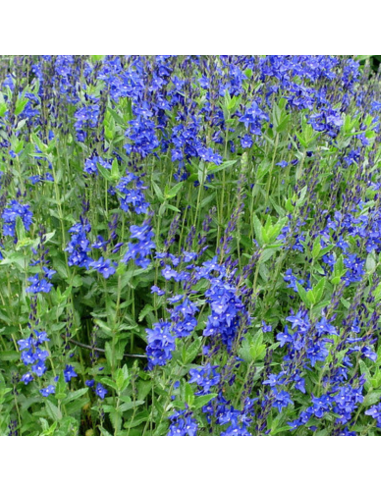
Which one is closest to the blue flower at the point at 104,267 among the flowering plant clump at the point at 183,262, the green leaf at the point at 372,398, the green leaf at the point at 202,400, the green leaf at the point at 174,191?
the flowering plant clump at the point at 183,262

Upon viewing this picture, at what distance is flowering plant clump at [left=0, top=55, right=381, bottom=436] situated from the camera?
279 cm

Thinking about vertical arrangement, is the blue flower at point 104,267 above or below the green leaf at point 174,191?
below

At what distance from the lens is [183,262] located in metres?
3.29

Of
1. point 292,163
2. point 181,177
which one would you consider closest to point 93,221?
point 181,177

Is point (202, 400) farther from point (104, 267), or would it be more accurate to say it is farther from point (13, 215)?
point (13, 215)

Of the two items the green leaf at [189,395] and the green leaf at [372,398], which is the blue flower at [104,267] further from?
the green leaf at [372,398]

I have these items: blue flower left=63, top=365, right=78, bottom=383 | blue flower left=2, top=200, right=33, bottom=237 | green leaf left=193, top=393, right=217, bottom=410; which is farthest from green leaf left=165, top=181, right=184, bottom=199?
green leaf left=193, top=393, right=217, bottom=410

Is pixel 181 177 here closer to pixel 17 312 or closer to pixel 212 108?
pixel 212 108

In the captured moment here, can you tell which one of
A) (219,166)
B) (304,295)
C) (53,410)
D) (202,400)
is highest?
(219,166)

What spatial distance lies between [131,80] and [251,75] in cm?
85

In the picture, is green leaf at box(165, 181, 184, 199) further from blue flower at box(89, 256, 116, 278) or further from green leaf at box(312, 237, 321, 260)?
green leaf at box(312, 237, 321, 260)

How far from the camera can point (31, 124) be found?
377cm

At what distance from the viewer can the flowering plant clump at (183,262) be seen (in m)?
2.79

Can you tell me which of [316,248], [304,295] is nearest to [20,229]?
[304,295]
